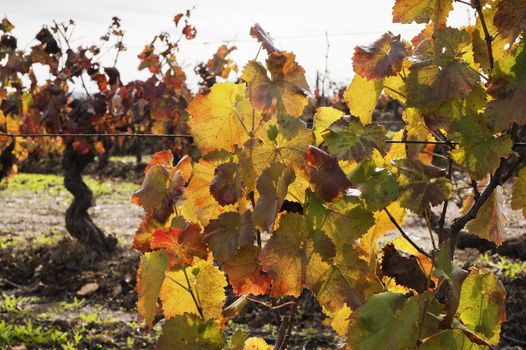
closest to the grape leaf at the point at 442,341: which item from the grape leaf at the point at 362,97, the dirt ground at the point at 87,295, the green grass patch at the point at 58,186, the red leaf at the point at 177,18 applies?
the grape leaf at the point at 362,97

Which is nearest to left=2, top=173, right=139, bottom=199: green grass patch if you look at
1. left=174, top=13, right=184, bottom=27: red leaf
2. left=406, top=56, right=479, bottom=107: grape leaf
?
left=174, top=13, right=184, bottom=27: red leaf

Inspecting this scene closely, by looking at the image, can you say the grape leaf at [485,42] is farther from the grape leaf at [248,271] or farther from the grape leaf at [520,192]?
the grape leaf at [248,271]

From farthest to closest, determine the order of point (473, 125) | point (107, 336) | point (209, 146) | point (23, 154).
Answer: point (23, 154)
point (107, 336)
point (209, 146)
point (473, 125)

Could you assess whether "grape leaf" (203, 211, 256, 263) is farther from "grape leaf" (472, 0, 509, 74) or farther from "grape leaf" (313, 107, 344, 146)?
"grape leaf" (472, 0, 509, 74)

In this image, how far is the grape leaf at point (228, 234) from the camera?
1.21 metres

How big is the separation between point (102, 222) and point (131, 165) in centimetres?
680

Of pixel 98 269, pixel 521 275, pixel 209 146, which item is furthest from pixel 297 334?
pixel 209 146

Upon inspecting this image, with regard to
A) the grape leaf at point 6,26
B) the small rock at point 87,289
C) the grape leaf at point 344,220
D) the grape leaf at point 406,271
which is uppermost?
the grape leaf at point 6,26

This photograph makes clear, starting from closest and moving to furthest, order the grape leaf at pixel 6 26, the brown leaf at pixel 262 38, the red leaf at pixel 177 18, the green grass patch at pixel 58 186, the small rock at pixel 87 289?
the brown leaf at pixel 262 38
the small rock at pixel 87 289
the grape leaf at pixel 6 26
the red leaf at pixel 177 18
the green grass patch at pixel 58 186

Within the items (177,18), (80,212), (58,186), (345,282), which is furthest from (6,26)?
(58,186)

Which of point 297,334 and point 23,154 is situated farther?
point 23,154

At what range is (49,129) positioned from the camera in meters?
6.28

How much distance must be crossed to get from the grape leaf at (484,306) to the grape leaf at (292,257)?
1.03ft

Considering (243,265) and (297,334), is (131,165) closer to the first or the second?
(297,334)
